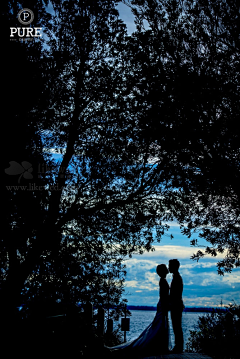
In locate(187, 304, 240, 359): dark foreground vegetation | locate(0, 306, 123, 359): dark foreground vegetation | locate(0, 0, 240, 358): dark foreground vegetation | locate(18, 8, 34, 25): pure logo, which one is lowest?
locate(187, 304, 240, 359): dark foreground vegetation

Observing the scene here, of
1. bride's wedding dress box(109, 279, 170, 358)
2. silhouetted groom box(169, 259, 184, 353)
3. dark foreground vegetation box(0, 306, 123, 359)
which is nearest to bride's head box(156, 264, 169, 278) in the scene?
bride's wedding dress box(109, 279, 170, 358)

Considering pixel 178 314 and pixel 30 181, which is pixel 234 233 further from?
pixel 30 181

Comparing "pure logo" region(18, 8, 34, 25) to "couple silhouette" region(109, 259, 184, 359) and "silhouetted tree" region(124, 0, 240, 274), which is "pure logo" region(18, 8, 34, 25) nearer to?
"silhouetted tree" region(124, 0, 240, 274)

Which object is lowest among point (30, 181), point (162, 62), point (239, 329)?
point (239, 329)

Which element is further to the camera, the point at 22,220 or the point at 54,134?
the point at 54,134

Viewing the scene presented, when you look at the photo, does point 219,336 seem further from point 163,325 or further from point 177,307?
point 177,307

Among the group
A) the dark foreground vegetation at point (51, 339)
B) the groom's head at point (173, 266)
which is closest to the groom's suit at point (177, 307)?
the groom's head at point (173, 266)

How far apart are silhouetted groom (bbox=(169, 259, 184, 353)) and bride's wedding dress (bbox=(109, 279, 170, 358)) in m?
0.39

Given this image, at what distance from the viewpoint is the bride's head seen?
8.78 meters

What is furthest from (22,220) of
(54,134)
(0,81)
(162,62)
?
(162,62)

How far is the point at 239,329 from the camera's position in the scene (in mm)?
9180

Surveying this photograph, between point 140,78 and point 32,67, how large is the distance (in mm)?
3322

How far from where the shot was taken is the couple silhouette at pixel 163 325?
8289mm

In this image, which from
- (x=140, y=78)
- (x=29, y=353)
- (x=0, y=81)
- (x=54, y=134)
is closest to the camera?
(x=29, y=353)
